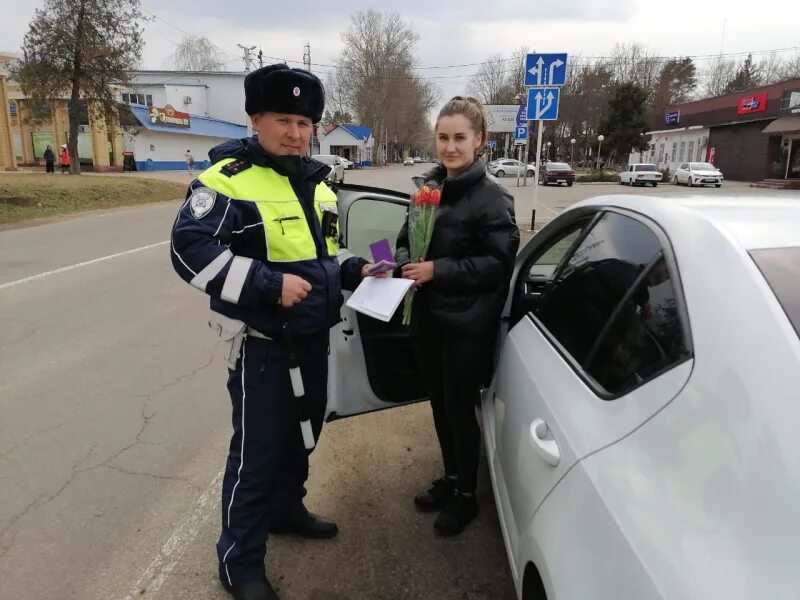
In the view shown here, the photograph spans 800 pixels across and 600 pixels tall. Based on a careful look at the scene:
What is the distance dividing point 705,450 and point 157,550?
2367 mm

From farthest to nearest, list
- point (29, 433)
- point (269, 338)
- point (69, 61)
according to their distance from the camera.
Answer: point (69, 61), point (29, 433), point (269, 338)

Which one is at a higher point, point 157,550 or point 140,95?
point 140,95

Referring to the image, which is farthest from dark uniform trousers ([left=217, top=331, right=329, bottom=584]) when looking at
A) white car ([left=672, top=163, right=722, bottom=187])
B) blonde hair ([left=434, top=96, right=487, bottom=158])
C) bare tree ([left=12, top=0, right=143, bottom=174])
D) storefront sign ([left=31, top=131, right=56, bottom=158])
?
storefront sign ([left=31, top=131, right=56, bottom=158])

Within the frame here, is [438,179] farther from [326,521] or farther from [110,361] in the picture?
[110,361]

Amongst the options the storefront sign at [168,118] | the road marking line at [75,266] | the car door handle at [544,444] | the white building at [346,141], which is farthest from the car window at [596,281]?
the white building at [346,141]

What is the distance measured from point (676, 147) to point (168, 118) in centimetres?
4116

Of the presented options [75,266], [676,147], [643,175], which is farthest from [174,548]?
[676,147]

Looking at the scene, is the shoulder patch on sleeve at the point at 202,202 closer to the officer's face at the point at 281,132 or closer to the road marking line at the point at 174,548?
the officer's face at the point at 281,132

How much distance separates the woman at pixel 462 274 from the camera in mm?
2406

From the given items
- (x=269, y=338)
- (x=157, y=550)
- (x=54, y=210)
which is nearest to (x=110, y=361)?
(x=157, y=550)

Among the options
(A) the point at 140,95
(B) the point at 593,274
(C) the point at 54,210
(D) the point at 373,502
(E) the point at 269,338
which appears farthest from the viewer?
(A) the point at 140,95

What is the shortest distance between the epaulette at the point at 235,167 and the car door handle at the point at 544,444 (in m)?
1.29

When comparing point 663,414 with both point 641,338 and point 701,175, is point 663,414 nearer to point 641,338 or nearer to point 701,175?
point 641,338

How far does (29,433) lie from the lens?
143 inches
